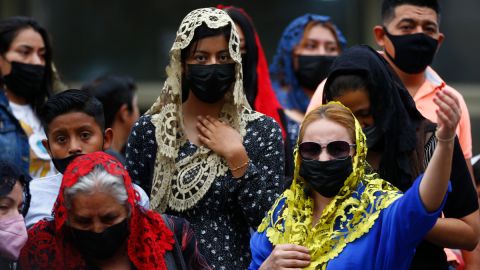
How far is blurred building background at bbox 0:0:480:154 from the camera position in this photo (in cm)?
982

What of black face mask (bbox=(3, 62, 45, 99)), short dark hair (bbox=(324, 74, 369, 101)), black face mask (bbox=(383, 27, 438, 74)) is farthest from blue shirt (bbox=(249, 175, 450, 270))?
black face mask (bbox=(3, 62, 45, 99))

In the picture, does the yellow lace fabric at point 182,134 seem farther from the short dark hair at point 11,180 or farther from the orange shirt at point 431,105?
the short dark hair at point 11,180

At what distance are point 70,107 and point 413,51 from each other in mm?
1613

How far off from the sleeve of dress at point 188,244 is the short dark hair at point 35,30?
214cm

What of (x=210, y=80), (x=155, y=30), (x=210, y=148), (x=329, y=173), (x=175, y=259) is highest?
(x=210, y=80)

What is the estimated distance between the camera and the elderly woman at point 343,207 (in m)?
4.11

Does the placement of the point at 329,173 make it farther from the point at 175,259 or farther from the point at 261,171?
the point at 261,171

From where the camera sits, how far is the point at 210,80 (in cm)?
523


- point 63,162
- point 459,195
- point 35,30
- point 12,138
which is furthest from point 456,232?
point 35,30

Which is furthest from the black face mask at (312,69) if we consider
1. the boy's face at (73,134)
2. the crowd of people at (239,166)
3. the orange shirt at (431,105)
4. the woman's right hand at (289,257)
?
the woman's right hand at (289,257)

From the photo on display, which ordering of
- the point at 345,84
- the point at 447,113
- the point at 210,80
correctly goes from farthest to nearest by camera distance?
the point at 210,80 → the point at 345,84 → the point at 447,113

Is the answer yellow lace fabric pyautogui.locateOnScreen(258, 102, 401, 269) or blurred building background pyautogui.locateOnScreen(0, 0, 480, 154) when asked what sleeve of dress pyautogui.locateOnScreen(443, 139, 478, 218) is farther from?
blurred building background pyautogui.locateOnScreen(0, 0, 480, 154)

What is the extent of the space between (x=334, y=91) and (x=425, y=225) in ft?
3.37

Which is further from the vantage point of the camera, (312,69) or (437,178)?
(312,69)
